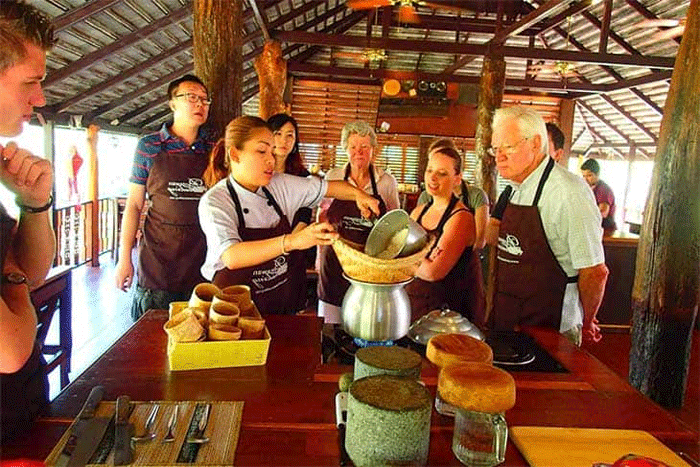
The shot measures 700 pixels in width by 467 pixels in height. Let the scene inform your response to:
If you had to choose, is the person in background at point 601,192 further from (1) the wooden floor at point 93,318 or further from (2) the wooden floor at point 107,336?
(1) the wooden floor at point 93,318

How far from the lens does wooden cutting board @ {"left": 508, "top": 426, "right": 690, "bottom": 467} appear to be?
1080 millimetres

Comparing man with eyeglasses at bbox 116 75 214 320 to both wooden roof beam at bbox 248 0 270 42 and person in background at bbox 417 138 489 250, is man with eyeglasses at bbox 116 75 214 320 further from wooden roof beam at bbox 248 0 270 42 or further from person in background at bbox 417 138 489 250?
wooden roof beam at bbox 248 0 270 42

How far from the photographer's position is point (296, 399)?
1.32 metres

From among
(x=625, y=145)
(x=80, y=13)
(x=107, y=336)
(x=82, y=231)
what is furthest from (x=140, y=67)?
(x=625, y=145)

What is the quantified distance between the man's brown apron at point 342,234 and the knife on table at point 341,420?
1941 millimetres

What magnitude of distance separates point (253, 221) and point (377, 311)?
88 centimetres

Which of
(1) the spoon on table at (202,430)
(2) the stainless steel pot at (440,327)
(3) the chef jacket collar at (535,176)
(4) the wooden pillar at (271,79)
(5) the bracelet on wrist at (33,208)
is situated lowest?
(1) the spoon on table at (202,430)

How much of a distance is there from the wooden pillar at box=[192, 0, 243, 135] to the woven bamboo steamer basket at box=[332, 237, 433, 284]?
2.15 metres

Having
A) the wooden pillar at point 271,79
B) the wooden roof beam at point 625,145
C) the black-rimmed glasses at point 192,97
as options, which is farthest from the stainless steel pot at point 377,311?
the wooden roof beam at point 625,145

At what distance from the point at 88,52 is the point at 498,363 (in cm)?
772

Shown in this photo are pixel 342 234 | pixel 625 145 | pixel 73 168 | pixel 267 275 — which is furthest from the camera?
pixel 625 145

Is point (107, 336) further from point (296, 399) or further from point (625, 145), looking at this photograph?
point (625, 145)

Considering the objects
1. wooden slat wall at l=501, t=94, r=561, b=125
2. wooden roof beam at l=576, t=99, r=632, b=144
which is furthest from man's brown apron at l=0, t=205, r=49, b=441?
wooden roof beam at l=576, t=99, r=632, b=144

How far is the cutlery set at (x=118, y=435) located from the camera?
1012 millimetres
